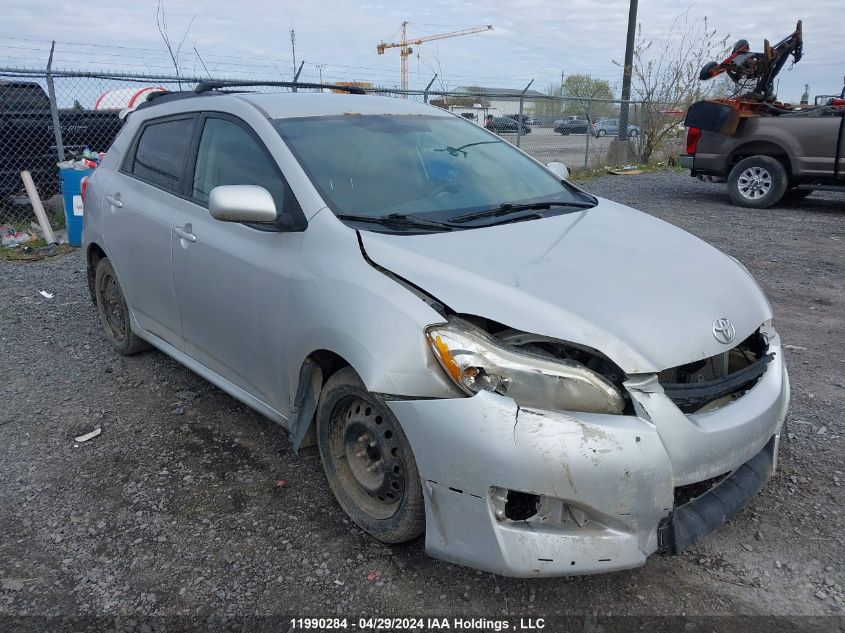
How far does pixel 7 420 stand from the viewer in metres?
3.97

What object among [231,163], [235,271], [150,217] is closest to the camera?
[235,271]

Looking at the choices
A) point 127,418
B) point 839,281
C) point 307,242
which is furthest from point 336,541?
point 839,281

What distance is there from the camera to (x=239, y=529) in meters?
2.92

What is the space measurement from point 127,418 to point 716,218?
8.89 m

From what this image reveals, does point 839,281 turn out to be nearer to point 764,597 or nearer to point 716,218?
point 716,218

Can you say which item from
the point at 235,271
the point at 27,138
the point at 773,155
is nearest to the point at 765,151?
the point at 773,155

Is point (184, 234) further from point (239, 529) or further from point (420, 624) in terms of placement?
point (420, 624)

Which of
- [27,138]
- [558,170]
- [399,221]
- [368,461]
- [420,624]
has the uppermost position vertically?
[27,138]

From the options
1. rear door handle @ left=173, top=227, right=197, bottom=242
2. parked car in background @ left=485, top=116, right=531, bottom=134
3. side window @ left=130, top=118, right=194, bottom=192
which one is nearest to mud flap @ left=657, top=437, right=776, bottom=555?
rear door handle @ left=173, top=227, right=197, bottom=242

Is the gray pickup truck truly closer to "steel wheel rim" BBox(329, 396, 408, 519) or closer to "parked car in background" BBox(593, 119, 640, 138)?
"parked car in background" BBox(593, 119, 640, 138)

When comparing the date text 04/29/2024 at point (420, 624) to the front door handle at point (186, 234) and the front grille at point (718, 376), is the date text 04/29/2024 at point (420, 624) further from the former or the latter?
the front door handle at point (186, 234)

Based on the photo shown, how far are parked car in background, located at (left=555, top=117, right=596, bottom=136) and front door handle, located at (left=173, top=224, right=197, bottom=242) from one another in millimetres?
16137

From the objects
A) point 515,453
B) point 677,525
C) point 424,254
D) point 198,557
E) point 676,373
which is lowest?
point 198,557

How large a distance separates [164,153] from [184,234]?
77cm
